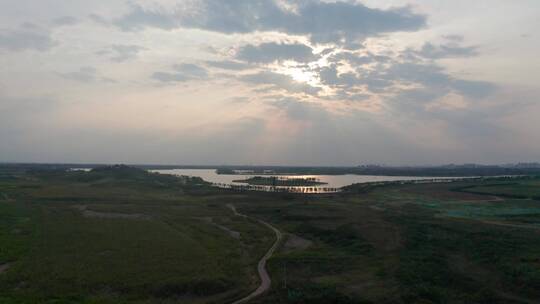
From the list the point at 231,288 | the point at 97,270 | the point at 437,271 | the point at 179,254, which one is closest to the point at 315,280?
the point at 231,288

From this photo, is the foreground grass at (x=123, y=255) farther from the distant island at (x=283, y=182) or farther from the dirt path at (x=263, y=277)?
the distant island at (x=283, y=182)

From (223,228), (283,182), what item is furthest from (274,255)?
(283,182)

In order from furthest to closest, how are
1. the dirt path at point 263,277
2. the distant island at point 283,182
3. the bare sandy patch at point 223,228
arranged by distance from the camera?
the distant island at point 283,182 < the bare sandy patch at point 223,228 < the dirt path at point 263,277

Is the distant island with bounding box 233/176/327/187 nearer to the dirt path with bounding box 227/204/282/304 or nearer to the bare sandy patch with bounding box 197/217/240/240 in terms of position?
the bare sandy patch with bounding box 197/217/240/240

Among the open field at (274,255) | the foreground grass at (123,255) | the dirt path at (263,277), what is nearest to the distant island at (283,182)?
the open field at (274,255)

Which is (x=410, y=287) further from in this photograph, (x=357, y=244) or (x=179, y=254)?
(x=179, y=254)

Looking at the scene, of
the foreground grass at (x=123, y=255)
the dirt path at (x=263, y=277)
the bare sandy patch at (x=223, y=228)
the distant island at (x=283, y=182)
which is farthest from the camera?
the distant island at (x=283, y=182)

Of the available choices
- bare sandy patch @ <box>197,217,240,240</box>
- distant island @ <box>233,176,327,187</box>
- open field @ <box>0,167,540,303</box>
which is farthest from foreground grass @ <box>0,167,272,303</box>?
distant island @ <box>233,176,327,187</box>

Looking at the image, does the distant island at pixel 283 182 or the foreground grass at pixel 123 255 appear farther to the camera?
the distant island at pixel 283 182
